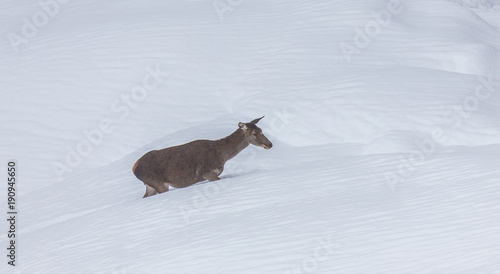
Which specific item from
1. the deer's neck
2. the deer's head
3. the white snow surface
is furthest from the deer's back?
the deer's head

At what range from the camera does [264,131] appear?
13.2m

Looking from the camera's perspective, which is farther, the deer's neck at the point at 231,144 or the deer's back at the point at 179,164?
the deer's neck at the point at 231,144

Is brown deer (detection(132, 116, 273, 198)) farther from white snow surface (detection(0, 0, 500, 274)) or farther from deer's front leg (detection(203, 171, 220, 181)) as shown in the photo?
white snow surface (detection(0, 0, 500, 274))

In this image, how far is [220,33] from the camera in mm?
17391

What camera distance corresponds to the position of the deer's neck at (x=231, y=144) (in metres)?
10.7

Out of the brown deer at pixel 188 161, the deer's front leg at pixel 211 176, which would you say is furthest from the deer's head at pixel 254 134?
the deer's front leg at pixel 211 176

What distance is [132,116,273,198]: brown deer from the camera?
10.4 metres

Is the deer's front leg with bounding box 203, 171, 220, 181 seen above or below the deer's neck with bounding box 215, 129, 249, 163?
below

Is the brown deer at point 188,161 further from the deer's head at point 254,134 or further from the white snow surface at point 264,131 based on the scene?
the white snow surface at point 264,131

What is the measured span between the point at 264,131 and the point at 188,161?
2987 millimetres

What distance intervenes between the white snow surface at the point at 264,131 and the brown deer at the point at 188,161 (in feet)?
0.70

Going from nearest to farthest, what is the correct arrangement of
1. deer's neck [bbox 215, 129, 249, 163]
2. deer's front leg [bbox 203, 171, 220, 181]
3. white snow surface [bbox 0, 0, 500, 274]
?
white snow surface [bbox 0, 0, 500, 274], deer's front leg [bbox 203, 171, 220, 181], deer's neck [bbox 215, 129, 249, 163]

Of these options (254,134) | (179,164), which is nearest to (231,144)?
(254,134)

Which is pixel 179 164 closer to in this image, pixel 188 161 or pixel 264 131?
pixel 188 161
